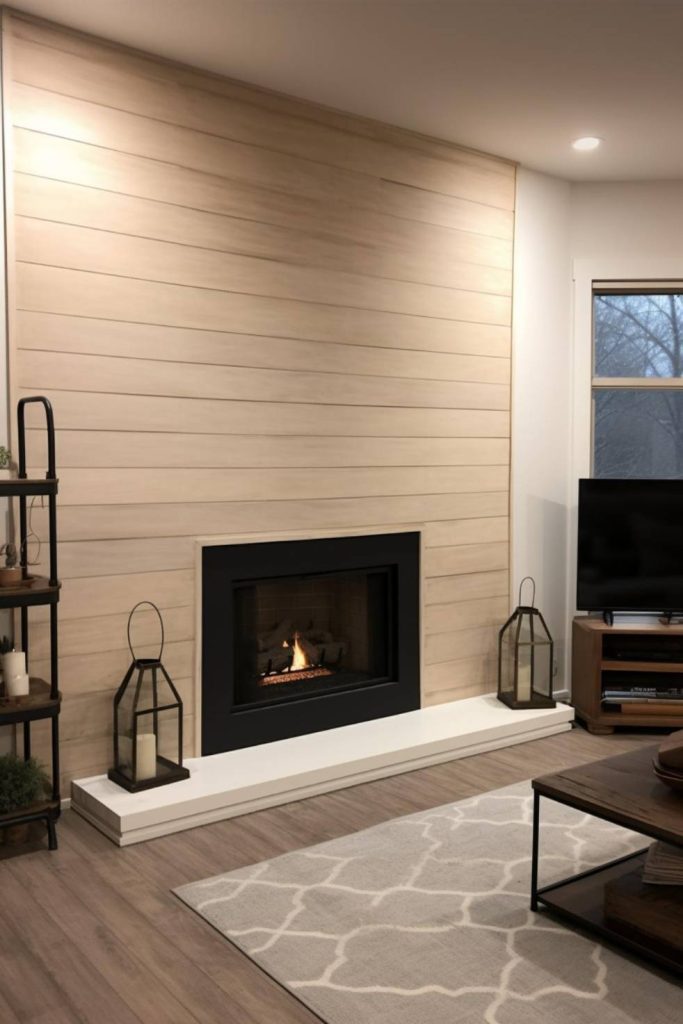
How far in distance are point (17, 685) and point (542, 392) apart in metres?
2.99

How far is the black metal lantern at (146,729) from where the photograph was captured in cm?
338

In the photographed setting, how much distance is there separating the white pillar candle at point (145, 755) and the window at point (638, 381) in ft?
9.42

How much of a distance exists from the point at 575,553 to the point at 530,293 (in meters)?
1.36

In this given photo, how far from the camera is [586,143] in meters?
4.35

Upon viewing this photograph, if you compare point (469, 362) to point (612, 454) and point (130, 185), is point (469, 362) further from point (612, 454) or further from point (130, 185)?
point (130, 185)

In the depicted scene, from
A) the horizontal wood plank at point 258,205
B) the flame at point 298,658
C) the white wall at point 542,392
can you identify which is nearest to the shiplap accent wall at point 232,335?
the horizontal wood plank at point 258,205

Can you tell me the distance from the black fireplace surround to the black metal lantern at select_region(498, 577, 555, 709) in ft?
1.55

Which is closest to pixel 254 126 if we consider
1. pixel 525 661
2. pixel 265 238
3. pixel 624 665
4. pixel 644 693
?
pixel 265 238

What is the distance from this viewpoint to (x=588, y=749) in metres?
4.29

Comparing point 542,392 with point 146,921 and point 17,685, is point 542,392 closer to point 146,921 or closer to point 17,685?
point 17,685

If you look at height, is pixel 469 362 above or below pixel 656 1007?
above

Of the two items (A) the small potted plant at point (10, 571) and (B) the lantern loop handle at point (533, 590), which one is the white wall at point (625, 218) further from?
(A) the small potted plant at point (10, 571)

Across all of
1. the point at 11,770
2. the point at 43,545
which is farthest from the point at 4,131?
the point at 11,770

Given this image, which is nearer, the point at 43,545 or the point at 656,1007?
the point at 656,1007
